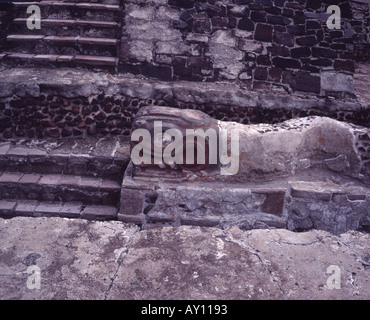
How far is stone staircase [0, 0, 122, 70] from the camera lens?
3883mm

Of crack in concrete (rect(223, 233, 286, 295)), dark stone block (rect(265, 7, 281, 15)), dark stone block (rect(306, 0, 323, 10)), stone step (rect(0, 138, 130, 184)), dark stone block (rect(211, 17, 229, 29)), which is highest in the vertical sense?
dark stone block (rect(306, 0, 323, 10))

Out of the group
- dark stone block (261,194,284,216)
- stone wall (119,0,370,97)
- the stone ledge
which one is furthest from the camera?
stone wall (119,0,370,97)

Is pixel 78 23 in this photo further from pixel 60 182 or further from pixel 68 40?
pixel 60 182

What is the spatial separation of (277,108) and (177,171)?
178 centimetres

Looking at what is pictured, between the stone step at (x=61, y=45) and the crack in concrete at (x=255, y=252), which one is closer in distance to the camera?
the crack in concrete at (x=255, y=252)

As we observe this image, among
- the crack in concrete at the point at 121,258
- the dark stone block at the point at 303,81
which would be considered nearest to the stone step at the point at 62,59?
the dark stone block at the point at 303,81

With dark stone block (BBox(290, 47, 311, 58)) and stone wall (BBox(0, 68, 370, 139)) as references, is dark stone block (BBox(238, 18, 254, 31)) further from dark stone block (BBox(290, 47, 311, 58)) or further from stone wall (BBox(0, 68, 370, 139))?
stone wall (BBox(0, 68, 370, 139))

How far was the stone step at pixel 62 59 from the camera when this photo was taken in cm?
384

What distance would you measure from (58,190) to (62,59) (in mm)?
1691

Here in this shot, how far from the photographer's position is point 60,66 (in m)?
3.90

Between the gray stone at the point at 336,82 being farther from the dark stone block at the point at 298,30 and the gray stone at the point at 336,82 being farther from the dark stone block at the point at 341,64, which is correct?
the dark stone block at the point at 298,30

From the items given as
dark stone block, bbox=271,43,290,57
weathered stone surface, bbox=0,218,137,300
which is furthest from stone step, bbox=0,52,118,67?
weathered stone surface, bbox=0,218,137,300
